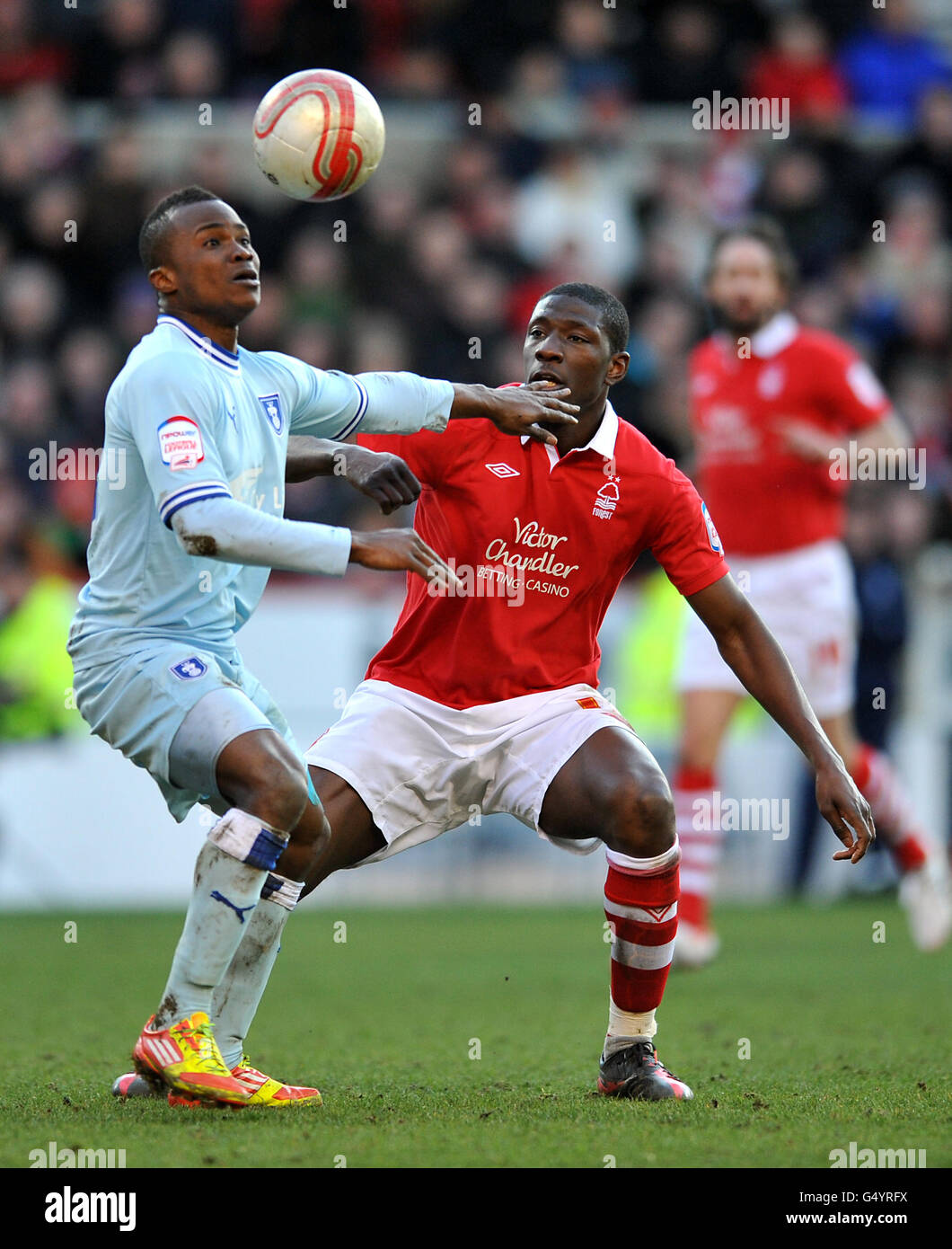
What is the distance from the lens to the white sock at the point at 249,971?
4605 millimetres

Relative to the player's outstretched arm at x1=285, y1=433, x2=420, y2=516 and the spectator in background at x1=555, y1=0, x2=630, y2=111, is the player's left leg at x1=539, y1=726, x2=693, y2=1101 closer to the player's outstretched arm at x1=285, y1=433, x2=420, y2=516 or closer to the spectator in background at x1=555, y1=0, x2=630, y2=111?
the player's outstretched arm at x1=285, y1=433, x2=420, y2=516

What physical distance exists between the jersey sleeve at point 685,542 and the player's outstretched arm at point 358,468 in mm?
768

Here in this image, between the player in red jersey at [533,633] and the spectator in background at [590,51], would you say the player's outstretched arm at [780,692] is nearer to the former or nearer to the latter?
the player in red jersey at [533,633]

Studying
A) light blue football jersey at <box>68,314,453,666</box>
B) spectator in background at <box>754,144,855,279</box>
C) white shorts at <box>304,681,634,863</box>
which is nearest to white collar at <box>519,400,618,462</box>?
light blue football jersey at <box>68,314,453,666</box>

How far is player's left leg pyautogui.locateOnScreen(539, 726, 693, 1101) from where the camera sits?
15.6 ft

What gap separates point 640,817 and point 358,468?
3.89 feet

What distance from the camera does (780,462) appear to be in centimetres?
827

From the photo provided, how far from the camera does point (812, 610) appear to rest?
8312 mm

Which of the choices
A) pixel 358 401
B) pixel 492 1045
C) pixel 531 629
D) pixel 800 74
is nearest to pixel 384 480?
pixel 358 401

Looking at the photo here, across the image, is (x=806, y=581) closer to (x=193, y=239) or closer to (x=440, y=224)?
(x=193, y=239)

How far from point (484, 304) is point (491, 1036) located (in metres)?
8.33

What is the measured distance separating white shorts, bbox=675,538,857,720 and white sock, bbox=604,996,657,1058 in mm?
3516

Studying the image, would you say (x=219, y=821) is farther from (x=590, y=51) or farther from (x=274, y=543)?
(x=590, y=51)
